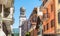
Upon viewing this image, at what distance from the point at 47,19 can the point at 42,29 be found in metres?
3.70

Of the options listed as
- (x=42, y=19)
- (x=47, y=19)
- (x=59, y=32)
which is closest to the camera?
(x=59, y=32)

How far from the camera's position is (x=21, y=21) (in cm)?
7306

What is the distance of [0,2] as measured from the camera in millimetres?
23984

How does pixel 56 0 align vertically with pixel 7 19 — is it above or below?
above

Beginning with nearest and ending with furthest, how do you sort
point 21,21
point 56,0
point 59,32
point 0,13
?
point 0,13 → point 59,32 → point 56,0 → point 21,21

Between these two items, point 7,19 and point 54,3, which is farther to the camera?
point 54,3

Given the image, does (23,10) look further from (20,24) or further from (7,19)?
(7,19)

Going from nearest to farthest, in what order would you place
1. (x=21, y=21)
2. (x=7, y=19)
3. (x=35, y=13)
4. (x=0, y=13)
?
(x=0, y=13)
(x=7, y=19)
(x=35, y=13)
(x=21, y=21)

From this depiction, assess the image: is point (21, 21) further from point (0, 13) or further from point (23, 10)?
point (0, 13)

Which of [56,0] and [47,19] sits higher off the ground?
[56,0]

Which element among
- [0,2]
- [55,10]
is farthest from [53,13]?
[0,2]

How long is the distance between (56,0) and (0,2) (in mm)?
10151

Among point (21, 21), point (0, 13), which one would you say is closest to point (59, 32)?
point (0, 13)

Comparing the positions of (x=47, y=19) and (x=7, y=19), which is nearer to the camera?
(x=7, y=19)
